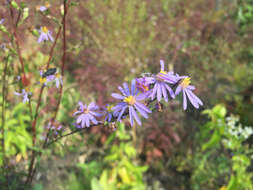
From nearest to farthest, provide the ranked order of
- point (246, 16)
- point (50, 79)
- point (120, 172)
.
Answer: point (50, 79) → point (120, 172) → point (246, 16)

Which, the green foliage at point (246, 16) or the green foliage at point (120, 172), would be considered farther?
the green foliage at point (246, 16)

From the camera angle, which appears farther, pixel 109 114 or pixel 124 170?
pixel 124 170

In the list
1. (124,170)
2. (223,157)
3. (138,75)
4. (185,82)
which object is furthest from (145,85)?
(223,157)

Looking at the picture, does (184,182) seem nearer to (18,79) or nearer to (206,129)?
(206,129)

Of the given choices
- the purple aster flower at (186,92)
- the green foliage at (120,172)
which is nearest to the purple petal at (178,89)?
the purple aster flower at (186,92)

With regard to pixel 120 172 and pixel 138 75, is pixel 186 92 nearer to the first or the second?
pixel 138 75

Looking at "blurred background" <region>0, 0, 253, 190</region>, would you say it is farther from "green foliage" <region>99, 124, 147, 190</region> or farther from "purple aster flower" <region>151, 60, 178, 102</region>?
"purple aster flower" <region>151, 60, 178, 102</region>

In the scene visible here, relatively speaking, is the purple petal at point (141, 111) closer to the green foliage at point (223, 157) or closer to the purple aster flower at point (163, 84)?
the purple aster flower at point (163, 84)

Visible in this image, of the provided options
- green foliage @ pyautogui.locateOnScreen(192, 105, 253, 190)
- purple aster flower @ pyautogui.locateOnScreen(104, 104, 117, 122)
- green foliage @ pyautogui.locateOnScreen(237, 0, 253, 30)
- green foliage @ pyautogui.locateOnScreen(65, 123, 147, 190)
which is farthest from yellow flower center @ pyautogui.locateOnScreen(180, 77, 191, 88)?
green foliage @ pyautogui.locateOnScreen(237, 0, 253, 30)
